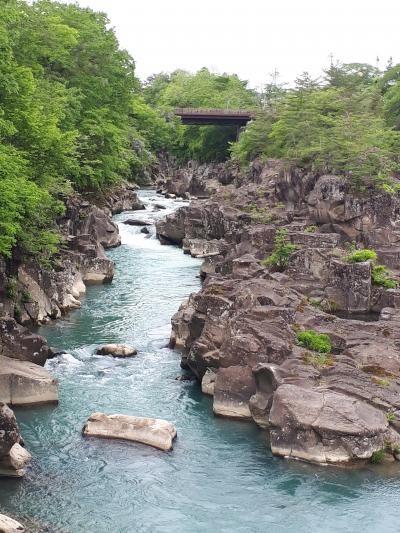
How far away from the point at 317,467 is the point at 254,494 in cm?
211

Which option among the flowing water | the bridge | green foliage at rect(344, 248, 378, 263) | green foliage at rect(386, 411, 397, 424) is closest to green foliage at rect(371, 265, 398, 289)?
green foliage at rect(344, 248, 378, 263)

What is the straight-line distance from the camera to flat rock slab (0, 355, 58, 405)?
1905 centimetres

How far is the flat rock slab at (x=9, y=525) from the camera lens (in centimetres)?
1222

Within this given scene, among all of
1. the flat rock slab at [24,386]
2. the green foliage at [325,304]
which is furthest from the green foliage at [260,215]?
the flat rock slab at [24,386]

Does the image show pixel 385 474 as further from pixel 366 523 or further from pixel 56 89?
pixel 56 89

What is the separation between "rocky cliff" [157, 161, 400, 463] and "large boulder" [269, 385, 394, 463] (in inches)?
1.0

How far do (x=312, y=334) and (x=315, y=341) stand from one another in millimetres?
434

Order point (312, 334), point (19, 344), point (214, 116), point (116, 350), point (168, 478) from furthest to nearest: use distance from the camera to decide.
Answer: point (214, 116), point (116, 350), point (312, 334), point (19, 344), point (168, 478)

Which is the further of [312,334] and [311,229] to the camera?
[311,229]

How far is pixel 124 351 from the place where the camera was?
945 inches

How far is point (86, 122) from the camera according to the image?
42.9 m

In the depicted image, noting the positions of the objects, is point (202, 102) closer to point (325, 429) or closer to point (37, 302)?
point (37, 302)

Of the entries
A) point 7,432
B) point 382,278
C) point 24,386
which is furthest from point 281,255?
point 7,432

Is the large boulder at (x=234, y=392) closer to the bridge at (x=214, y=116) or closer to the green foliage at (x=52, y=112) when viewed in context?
the green foliage at (x=52, y=112)
